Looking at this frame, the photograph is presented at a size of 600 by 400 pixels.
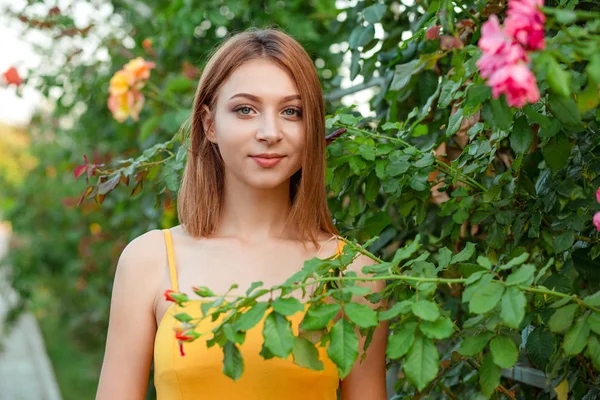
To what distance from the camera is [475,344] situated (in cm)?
140

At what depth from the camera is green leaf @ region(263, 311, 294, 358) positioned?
4.09 feet

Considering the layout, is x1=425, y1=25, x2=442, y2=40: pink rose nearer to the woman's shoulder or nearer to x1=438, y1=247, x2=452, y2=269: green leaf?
x1=438, y1=247, x2=452, y2=269: green leaf

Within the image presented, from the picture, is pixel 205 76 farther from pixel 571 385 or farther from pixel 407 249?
pixel 571 385

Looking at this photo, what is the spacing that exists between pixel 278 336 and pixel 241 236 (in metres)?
0.83

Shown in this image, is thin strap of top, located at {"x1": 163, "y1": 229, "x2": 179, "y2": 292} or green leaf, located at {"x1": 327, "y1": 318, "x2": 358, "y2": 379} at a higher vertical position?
green leaf, located at {"x1": 327, "y1": 318, "x2": 358, "y2": 379}

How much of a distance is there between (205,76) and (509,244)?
80 centimetres

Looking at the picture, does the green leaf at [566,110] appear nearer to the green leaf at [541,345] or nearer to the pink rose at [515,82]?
the pink rose at [515,82]

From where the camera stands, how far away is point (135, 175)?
7.29 feet

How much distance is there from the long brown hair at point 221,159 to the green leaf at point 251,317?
0.73m

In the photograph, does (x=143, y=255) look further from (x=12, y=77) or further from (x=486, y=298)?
(x=12, y=77)

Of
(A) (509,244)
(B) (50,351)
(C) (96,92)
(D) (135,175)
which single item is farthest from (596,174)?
(B) (50,351)

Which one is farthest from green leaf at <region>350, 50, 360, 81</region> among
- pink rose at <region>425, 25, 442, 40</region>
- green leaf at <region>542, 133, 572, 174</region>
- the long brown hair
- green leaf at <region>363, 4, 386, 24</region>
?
green leaf at <region>542, 133, 572, 174</region>

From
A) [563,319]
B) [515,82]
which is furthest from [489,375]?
[515,82]

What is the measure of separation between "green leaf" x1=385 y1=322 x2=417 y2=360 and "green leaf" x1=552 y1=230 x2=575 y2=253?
0.51m
